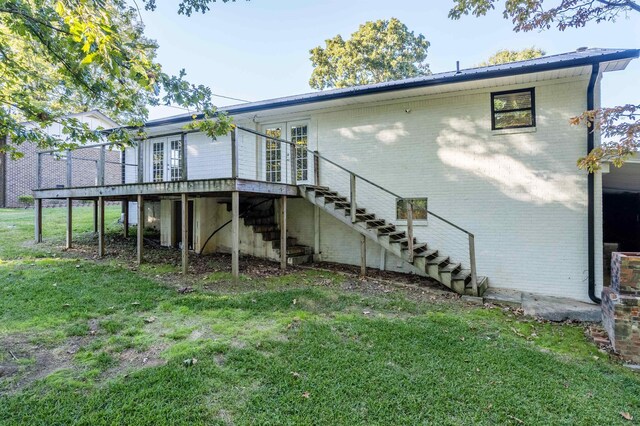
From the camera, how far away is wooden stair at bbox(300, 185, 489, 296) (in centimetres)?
711

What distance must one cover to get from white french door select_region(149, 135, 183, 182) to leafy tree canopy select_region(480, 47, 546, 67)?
2034 cm

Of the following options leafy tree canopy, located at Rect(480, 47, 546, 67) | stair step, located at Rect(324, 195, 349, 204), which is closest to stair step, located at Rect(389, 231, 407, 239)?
stair step, located at Rect(324, 195, 349, 204)

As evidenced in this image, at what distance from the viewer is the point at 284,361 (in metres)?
3.88

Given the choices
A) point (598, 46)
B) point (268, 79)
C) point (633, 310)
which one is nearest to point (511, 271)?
point (633, 310)

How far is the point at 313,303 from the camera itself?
19.8ft

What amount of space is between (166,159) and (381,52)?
1738 centimetres

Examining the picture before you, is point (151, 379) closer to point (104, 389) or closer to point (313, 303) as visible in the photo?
point (104, 389)

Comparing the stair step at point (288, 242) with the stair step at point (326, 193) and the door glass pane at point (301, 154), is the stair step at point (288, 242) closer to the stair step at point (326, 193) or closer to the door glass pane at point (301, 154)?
the door glass pane at point (301, 154)

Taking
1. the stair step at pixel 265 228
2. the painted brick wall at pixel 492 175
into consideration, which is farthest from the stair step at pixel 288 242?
the painted brick wall at pixel 492 175

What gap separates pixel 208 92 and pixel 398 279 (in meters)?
5.93

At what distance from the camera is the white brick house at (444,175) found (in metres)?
7.09

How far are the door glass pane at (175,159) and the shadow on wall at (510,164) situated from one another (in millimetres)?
8967

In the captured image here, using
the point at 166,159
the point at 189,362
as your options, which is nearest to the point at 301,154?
the point at 166,159

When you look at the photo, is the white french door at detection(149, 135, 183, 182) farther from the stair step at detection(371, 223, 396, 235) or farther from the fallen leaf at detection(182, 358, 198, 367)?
the fallen leaf at detection(182, 358, 198, 367)
